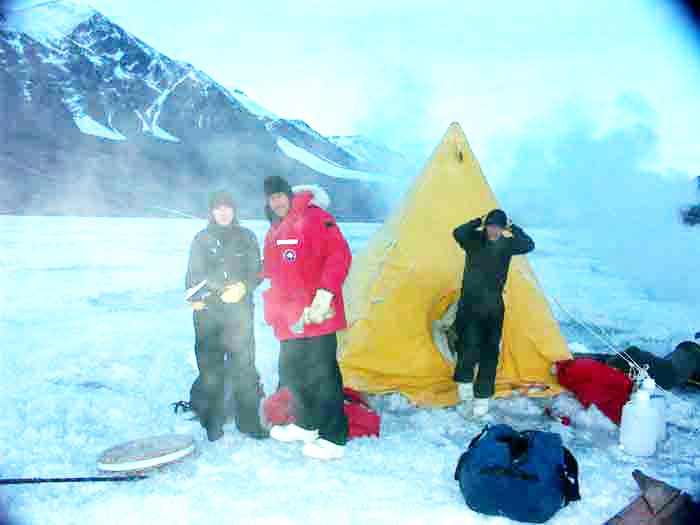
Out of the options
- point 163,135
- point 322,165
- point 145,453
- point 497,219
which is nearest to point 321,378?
point 145,453

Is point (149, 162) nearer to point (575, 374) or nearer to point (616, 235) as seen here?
point (616, 235)

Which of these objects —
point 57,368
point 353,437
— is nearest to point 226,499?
point 353,437

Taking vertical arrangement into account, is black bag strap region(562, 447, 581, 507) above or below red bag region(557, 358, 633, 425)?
below

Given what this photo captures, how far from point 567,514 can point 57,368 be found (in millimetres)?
4056

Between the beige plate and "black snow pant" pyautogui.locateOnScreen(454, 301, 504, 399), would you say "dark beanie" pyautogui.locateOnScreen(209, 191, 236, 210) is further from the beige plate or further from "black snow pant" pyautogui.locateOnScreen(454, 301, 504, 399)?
"black snow pant" pyautogui.locateOnScreen(454, 301, 504, 399)

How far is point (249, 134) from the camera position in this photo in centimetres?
12394

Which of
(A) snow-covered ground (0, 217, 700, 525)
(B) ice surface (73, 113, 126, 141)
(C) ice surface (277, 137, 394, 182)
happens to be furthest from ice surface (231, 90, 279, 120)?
(A) snow-covered ground (0, 217, 700, 525)

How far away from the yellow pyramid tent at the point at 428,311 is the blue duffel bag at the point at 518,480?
1313 mm

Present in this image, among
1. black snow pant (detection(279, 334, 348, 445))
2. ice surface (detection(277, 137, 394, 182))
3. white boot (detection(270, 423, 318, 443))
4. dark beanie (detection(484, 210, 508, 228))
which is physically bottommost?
white boot (detection(270, 423, 318, 443))

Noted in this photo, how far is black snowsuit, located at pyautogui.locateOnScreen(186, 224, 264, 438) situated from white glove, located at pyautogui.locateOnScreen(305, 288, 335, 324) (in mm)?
661

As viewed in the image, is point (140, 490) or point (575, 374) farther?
point (575, 374)

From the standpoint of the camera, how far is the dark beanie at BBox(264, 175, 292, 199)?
320 cm

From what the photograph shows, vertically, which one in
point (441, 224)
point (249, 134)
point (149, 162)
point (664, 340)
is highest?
point (249, 134)

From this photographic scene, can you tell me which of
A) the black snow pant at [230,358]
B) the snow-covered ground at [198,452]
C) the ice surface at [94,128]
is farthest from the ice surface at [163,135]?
the black snow pant at [230,358]
